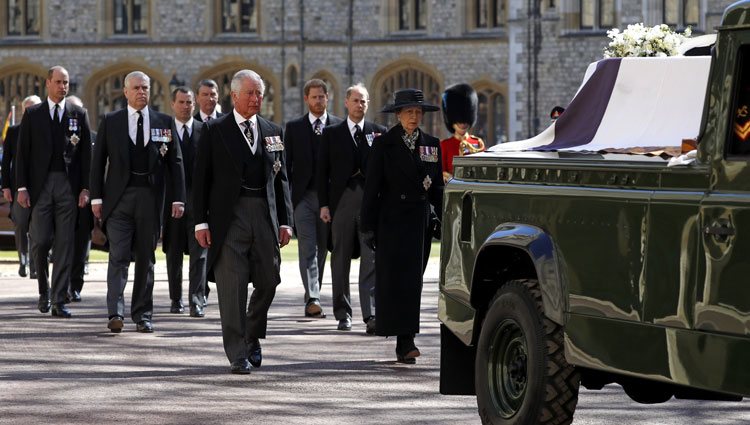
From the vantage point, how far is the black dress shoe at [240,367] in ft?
35.0

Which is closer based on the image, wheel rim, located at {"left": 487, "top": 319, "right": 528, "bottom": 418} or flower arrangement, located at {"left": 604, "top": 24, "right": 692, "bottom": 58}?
wheel rim, located at {"left": 487, "top": 319, "right": 528, "bottom": 418}

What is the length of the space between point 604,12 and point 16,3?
1607 cm

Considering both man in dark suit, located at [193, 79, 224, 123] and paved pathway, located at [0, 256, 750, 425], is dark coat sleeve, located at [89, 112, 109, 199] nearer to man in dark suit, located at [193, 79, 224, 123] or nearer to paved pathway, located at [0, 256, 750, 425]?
paved pathway, located at [0, 256, 750, 425]

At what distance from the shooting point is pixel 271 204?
36.0 ft

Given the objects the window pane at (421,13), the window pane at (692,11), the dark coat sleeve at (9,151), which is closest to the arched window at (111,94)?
the window pane at (421,13)

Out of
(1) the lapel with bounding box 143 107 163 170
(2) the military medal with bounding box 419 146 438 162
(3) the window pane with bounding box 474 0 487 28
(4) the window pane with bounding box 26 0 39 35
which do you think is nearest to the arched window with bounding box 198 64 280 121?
(4) the window pane with bounding box 26 0 39 35

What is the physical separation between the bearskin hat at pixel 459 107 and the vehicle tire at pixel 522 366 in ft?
19.5

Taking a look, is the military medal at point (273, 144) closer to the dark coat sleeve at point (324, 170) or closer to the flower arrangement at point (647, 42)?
the flower arrangement at point (647, 42)

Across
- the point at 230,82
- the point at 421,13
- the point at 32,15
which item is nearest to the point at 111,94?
the point at 32,15

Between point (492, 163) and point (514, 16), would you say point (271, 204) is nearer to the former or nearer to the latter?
point (492, 163)

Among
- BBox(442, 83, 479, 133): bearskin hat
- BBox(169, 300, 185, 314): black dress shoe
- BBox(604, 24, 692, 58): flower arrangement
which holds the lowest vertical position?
BBox(169, 300, 185, 314): black dress shoe

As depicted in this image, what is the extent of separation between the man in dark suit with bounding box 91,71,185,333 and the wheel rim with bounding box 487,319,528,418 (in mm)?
5442

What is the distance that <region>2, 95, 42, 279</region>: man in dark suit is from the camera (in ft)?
53.6

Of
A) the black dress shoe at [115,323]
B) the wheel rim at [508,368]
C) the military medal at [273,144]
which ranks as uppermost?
the military medal at [273,144]
